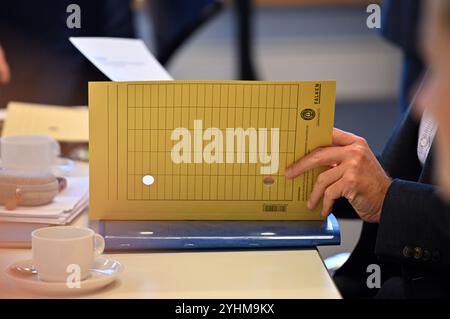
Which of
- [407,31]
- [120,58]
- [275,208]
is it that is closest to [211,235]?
[275,208]

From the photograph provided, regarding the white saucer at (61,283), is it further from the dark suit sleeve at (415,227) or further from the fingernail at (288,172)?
the dark suit sleeve at (415,227)

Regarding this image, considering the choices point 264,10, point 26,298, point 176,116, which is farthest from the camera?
point 264,10

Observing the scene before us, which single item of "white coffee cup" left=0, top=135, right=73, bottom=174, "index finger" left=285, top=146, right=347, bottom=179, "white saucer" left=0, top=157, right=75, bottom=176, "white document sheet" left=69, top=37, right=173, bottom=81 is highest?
"white document sheet" left=69, top=37, right=173, bottom=81

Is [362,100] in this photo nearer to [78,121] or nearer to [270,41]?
[270,41]

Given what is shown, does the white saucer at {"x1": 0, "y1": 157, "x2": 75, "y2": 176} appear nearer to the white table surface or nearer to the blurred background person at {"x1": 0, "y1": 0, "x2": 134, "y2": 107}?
the white table surface

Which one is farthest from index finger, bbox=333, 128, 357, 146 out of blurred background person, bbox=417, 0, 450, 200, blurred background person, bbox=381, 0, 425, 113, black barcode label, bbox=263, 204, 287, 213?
blurred background person, bbox=381, 0, 425, 113

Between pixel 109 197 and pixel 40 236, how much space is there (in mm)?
189

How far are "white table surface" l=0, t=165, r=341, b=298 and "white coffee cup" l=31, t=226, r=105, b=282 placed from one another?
3 cm

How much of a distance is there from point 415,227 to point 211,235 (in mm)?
300

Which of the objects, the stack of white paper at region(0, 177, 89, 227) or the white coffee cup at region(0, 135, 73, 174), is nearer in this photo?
the stack of white paper at region(0, 177, 89, 227)

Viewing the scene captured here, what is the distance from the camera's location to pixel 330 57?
222 inches

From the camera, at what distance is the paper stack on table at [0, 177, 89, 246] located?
115cm

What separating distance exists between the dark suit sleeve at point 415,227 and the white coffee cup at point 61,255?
1.46ft

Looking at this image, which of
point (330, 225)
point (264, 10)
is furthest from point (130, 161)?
point (264, 10)
